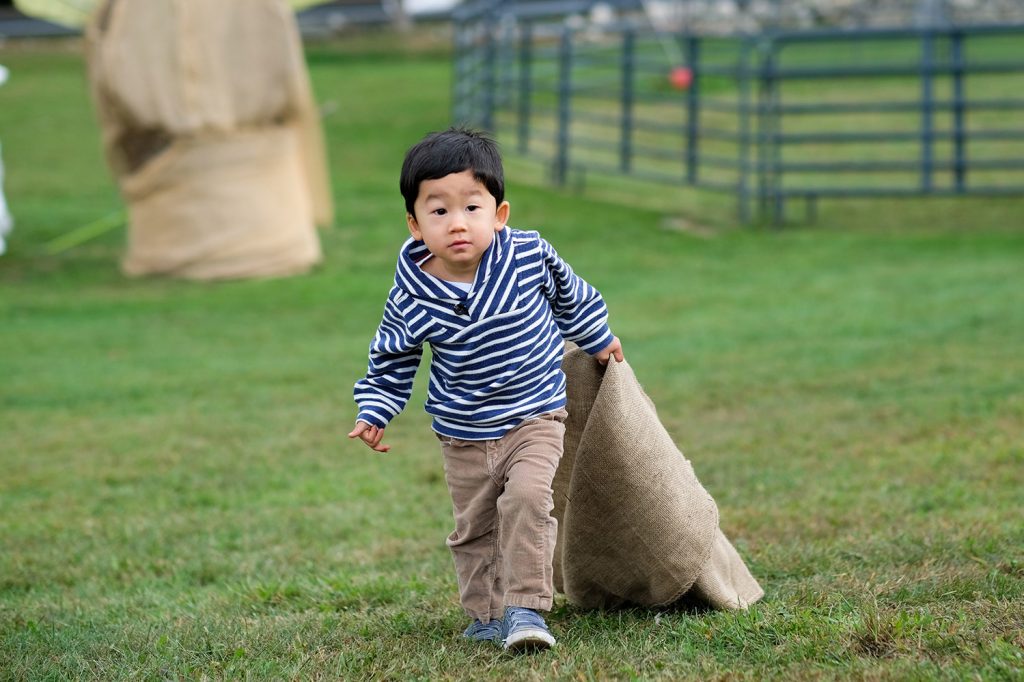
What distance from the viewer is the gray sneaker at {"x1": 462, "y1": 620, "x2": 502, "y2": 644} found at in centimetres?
354

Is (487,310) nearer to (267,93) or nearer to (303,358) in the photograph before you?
(303,358)

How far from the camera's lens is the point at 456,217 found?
11.1 feet

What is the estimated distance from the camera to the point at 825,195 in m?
13.5

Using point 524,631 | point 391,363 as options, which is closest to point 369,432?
point 391,363

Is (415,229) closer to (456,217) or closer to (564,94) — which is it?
(456,217)

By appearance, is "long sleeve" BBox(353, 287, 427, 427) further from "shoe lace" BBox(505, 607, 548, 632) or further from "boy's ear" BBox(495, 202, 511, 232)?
"shoe lace" BBox(505, 607, 548, 632)

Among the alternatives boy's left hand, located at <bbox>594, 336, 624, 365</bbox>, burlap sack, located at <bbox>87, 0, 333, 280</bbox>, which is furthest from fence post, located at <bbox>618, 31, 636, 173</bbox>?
boy's left hand, located at <bbox>594, 336, 624, 365</bbox>

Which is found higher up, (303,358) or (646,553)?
(646,553)

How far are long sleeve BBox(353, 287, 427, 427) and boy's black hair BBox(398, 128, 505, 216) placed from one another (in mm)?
280

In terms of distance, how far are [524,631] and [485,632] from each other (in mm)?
237

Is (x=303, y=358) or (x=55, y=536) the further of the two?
(x=303, y=358)

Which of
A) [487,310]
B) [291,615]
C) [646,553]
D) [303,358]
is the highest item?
[487,310]

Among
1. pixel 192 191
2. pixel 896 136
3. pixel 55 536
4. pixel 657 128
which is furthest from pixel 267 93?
pixel 55 536

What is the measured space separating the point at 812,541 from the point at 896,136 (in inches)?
366
